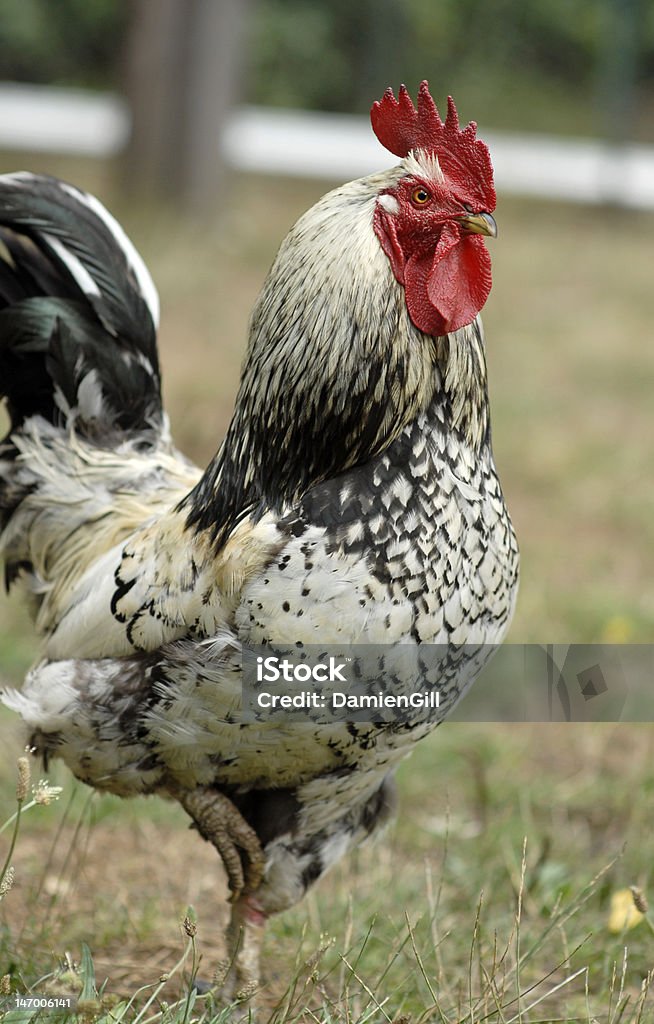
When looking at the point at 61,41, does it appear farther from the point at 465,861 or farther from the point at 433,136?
the point at 433,136

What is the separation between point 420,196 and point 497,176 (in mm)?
12357

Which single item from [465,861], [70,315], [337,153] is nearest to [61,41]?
[337,153]

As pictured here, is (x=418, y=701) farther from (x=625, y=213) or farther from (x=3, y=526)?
(x=625, y=213)

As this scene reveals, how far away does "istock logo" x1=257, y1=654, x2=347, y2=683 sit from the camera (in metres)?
2.26

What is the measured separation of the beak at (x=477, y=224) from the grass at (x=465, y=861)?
132 centimetres

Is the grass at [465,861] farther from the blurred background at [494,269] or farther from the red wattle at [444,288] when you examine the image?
the red wattle at [444,288]

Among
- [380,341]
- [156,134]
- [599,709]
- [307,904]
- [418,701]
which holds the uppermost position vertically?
[156,134]

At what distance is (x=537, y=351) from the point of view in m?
8.95

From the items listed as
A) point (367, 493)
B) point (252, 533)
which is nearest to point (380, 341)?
point (367, 493)

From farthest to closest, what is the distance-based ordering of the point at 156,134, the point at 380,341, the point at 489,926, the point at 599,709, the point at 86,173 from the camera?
the point at 86,173 < the point at 156,134 < the point at 599,709 < the point at 489,926 < the point at 380,341

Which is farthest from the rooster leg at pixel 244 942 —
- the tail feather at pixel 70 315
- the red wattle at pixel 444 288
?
the red wattle at pixel 444 288

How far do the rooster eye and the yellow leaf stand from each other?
1.78m

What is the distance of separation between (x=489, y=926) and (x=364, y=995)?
0.52 m

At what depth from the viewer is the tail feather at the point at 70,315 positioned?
3.12 m
